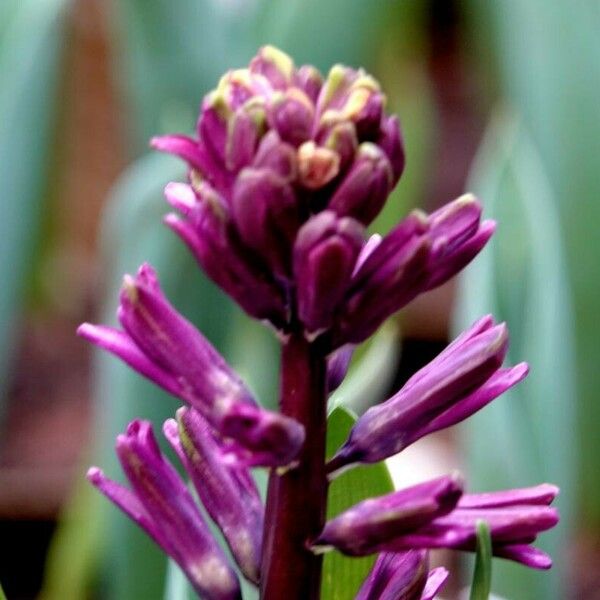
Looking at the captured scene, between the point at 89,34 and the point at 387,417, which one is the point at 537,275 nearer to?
the point at 387,417

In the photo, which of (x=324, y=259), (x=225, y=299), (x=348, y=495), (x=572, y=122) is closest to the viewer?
(x=324, y=259)

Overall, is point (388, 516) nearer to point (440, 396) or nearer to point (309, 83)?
point (440, 396)

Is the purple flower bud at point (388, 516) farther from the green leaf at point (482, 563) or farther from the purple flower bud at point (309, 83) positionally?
the purple flower bud at point (309, 83)

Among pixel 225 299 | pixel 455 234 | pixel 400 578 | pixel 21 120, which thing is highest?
pixel 21 120

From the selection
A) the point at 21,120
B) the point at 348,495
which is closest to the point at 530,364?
the point at 348,495

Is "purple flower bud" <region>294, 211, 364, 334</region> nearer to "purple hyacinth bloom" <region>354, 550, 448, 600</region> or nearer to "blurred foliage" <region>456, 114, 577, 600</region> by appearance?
"purple hyacinth bloom" <region>354, 550, 448, 600</region>

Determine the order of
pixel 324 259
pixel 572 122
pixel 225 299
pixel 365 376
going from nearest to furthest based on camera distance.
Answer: pixel 324 259
pixel 365 376
pixel 225 299
pixel 572 122
